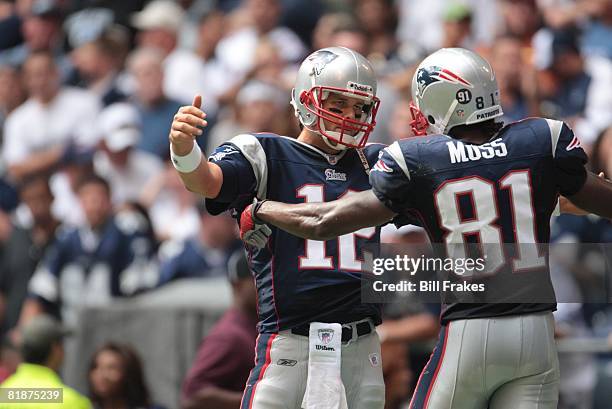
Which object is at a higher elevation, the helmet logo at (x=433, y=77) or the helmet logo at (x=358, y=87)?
the helmet logo at (x=358, y=87)

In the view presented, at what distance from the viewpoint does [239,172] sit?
4.66 metres

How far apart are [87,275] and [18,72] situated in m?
3.38

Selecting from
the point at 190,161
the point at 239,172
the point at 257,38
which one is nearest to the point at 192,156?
the point at 190,161

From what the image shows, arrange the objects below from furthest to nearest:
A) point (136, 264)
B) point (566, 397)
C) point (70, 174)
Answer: point (70, 174)
point (136, 264)
point (566, 397)

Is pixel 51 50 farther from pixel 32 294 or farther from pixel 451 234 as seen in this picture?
pixel 451 234

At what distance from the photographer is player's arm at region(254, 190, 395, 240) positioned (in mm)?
4266

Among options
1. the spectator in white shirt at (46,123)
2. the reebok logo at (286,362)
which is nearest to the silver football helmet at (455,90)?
the reebok logo at (286,362)

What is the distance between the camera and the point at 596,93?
8.71 meters

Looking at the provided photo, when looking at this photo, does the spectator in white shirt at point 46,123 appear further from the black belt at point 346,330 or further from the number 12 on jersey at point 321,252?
the black belt at point 346,330

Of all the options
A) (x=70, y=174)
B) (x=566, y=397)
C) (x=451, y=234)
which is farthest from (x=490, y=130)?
(x=70, y=174)

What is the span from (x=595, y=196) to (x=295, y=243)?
118cm

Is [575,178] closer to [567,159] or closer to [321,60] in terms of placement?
[567,159]

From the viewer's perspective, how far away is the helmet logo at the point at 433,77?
435 cm

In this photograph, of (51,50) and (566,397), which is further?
(51,50)
